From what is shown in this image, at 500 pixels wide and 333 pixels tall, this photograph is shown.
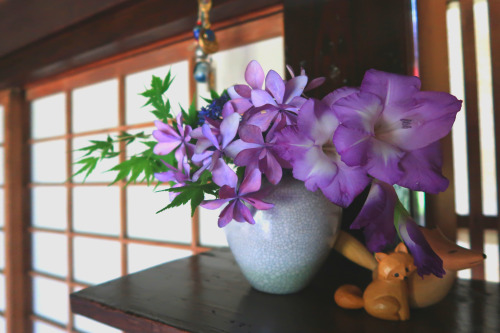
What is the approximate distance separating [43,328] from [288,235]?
90.6 inches

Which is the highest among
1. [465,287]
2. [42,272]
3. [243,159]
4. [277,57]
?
[277,57]

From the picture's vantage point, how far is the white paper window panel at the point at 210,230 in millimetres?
1303

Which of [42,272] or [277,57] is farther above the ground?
[277,57]

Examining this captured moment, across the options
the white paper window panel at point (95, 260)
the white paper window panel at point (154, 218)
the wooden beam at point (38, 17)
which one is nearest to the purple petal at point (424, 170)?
the white paper window panel at point (154, 218)

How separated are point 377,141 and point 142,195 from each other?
1.42 meters

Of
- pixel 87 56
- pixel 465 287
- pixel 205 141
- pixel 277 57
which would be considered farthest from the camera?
pixel 87 56

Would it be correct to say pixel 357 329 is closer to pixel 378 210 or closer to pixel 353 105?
pixel 378 210

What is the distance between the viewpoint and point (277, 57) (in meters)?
1.16

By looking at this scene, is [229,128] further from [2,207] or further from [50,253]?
[2,207]

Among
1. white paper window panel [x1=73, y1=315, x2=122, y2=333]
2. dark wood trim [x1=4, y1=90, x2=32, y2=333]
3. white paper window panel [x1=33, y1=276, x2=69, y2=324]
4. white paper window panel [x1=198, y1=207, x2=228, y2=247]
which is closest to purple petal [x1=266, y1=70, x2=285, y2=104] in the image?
white paper window panel [x1=198, y1=207, x2=228, y2=247]

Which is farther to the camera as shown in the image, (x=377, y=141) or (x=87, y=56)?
(x=87, y=56)

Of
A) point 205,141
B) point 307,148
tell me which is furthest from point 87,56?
point 307,148

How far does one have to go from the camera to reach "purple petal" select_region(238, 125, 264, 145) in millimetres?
388

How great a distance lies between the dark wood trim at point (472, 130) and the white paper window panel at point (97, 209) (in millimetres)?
1581
